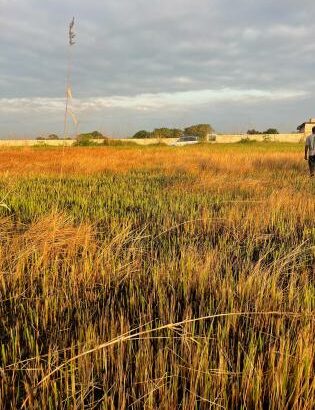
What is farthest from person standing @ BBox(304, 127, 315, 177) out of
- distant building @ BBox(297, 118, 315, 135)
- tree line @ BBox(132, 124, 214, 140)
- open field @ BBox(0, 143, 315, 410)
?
tree line @ BBox(132, 124, 214, 140)

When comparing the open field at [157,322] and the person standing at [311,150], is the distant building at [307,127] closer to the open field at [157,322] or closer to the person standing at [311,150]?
the person standing at [311,150]

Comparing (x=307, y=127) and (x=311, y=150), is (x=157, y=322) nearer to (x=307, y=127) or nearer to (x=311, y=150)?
(x=311, y=150)

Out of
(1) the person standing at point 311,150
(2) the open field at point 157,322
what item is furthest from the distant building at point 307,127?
(2) the open field at point 157,322

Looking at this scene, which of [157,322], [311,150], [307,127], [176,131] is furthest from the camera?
[176,131]

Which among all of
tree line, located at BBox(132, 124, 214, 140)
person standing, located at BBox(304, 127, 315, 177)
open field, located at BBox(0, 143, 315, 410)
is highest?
tree line, located at BBox(132, 124, 214, 140)

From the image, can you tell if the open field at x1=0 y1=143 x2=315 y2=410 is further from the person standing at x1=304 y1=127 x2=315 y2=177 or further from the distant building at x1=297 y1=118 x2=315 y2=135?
the distant building at x1=297 y1=118 x2=315 y2=135

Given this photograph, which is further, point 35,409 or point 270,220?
point 270,220

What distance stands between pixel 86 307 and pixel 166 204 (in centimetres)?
435

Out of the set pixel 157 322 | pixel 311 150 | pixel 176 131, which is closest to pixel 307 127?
pixel 176 131

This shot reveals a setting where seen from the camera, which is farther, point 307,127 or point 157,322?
point 307,127

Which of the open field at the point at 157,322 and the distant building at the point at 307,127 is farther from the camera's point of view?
the distant building at the point at 307,127

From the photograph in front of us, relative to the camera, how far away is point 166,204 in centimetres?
681

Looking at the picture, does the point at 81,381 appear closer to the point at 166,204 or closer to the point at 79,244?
the point at 79,244

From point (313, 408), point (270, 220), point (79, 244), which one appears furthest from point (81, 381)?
point (270, 220)
